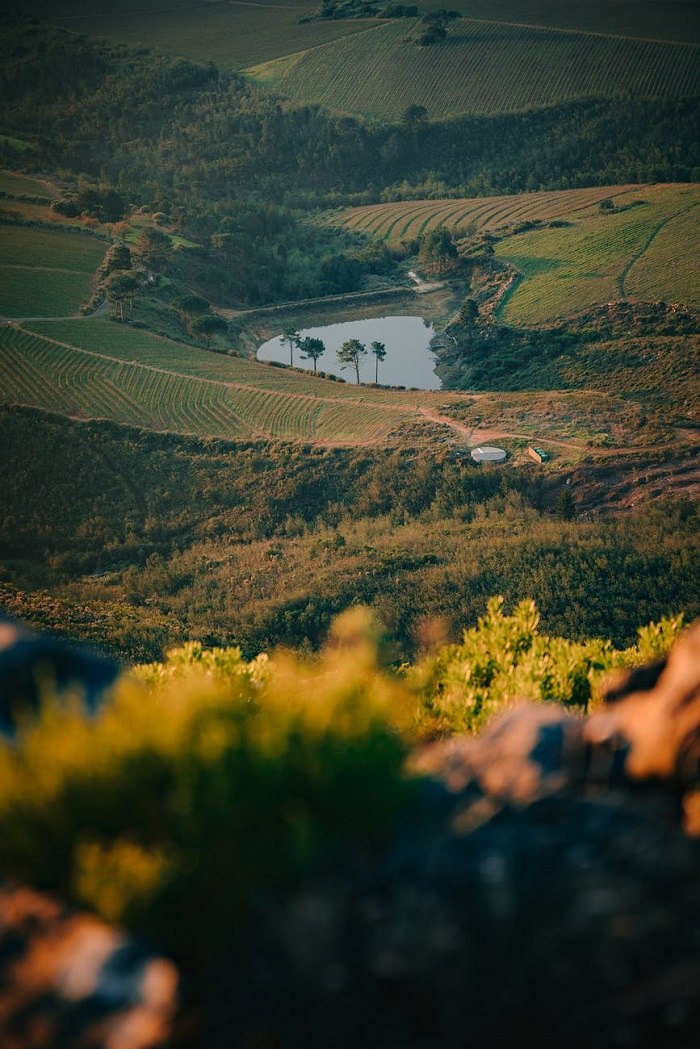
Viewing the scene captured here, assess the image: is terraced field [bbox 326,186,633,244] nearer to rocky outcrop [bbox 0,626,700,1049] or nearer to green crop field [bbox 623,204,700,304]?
green crop field [bbox 623,204,700,304]

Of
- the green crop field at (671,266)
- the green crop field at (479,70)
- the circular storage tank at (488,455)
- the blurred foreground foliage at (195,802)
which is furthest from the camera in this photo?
the green crop field at (479,70)

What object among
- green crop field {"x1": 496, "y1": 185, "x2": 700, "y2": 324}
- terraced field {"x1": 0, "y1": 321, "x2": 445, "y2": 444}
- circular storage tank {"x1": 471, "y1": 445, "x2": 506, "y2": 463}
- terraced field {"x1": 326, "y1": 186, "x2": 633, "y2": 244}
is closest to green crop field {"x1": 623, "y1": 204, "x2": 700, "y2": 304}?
green crop field {"x1": 496, "y1": 185, "x2": 700, "y2": 324}

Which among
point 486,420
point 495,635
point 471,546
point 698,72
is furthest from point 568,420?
point 698,72

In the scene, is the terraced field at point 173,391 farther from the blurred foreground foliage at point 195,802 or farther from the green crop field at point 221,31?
the green crop field at point 221,31

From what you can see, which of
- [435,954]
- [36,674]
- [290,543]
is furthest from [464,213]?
[435,954]

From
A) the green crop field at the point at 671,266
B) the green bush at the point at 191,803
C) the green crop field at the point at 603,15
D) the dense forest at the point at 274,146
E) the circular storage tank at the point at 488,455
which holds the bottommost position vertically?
the circular storage tank at the point at 488,455

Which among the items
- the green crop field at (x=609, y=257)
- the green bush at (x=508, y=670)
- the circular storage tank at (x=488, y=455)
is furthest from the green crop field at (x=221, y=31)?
the green bush at (x=508, y=670)

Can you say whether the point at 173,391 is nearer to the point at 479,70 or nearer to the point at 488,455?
the point at 488,455
